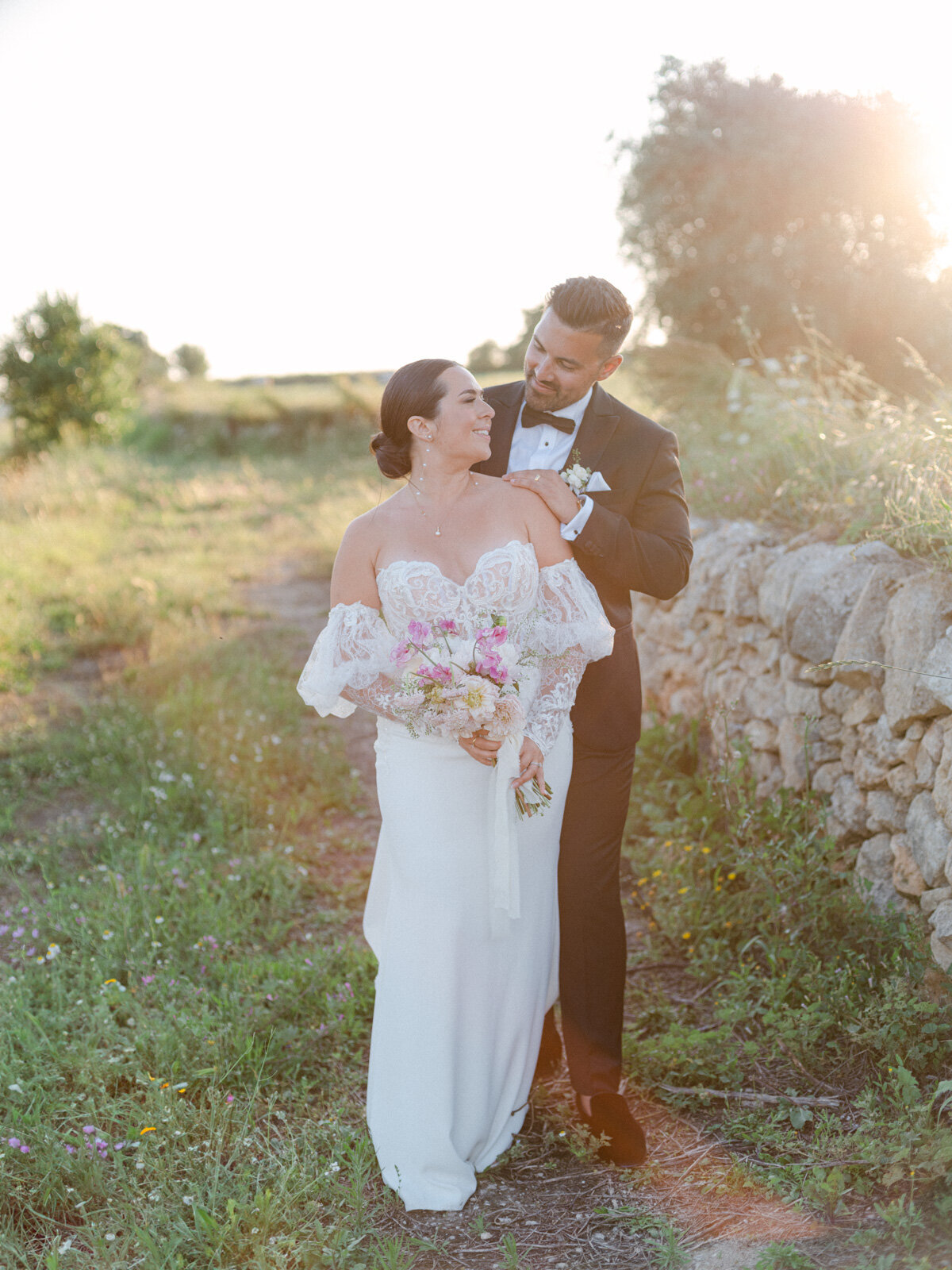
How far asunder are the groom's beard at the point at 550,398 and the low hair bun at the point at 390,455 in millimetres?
538

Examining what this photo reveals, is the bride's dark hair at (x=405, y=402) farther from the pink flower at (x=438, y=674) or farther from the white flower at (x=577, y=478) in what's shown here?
the pink flower at (x=438, y=674)

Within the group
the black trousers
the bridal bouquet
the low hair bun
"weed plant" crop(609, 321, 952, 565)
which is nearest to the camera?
the bridal bouquet

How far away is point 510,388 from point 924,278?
806 cm

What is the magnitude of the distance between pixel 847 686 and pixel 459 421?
2176mm

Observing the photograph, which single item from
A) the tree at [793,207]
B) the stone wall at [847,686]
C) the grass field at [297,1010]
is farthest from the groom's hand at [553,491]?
the tree at [793,207]

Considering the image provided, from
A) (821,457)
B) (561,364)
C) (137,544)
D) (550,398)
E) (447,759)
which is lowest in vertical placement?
(137,544)

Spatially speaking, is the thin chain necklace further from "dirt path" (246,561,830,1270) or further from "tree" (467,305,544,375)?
"tree" (467,305,544,375)

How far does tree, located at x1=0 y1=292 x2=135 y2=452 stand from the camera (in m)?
22.6

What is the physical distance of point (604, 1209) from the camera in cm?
292

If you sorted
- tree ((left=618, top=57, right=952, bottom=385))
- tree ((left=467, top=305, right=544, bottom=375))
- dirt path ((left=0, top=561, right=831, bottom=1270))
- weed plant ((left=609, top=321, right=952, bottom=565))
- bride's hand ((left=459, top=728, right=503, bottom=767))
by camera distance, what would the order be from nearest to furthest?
dirt path ((left=0, top=561, right=831, bottom=1270)) < bride's hand ((left=459, top=728, right=503, bottom=767)) < weed plant ((left=609, top=321, right=952, bottom=565)) < tree ((left=618, top=57, right=952, bottom=385)) < tree ((left=467, top=305, right=544, bottom=375))

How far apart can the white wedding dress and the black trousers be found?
13cm

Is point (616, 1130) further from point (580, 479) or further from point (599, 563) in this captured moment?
point (580, 479)

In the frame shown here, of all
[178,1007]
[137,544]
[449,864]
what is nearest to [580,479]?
[449,864]

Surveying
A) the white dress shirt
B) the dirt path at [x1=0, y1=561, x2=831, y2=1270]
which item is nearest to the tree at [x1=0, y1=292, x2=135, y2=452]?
the white dress shirt
